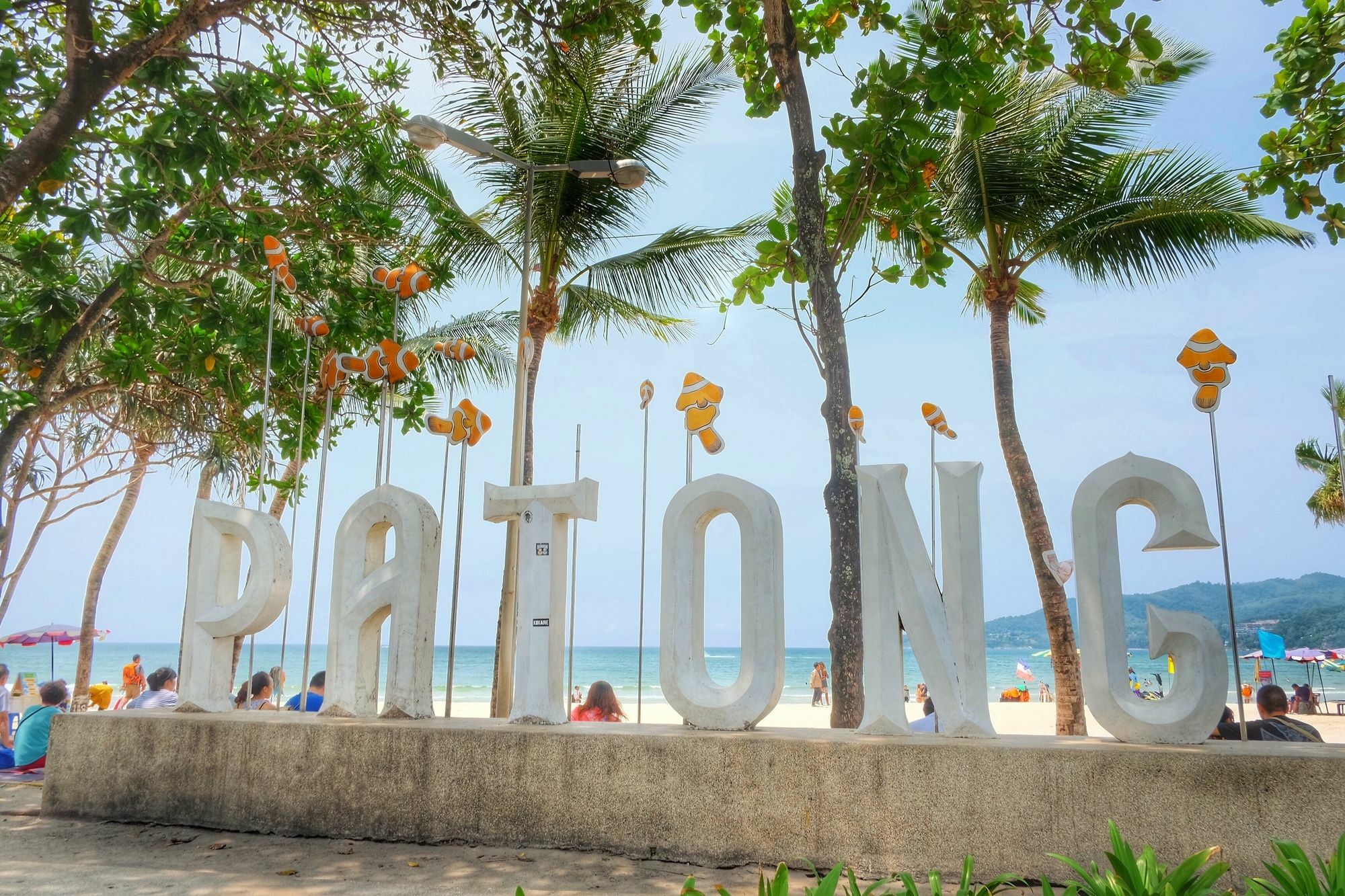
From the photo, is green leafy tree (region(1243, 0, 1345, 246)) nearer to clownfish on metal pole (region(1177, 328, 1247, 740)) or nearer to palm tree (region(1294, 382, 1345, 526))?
clownfish on metal pole (region(1177, 328, 1247, 740))

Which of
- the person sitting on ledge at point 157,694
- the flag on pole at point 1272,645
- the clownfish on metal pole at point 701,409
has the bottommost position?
the person sitting on ledge at point 157,694

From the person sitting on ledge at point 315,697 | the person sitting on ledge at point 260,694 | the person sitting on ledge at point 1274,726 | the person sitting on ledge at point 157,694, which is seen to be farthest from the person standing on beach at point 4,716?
the person sitting on ledge at point 1274,726

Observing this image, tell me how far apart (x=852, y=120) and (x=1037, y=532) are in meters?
7.39

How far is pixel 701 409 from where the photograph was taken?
6.21m

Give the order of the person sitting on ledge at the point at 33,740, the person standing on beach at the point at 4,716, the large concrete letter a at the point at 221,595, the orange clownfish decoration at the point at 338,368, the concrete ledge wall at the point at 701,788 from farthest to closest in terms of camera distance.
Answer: the person standing on beach at the point at 4,716 → the person sitting on ledge at the point at 33,740 → the orange clownfish decoration at the point at 338,368 → the large concrete letter a at the point at 221,595 → the concrete ledge wall at the point at 701,788

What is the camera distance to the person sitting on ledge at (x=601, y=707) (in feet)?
27.7

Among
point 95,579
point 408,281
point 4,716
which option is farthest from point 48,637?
point 408,281

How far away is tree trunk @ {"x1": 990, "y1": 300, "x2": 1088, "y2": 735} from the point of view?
1149 cm

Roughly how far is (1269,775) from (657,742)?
10.2ft

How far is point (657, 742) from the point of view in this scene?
5273mm

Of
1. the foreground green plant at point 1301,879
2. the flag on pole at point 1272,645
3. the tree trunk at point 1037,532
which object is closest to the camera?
the foreground green plant at point 1301,879

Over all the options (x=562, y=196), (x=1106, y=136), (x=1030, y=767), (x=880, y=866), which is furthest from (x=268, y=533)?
(x=1106, y=136)

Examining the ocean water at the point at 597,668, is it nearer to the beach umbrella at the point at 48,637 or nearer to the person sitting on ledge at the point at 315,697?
the beach umbrella at the point at 48,637

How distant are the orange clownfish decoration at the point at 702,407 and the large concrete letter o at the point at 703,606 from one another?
0.51m
